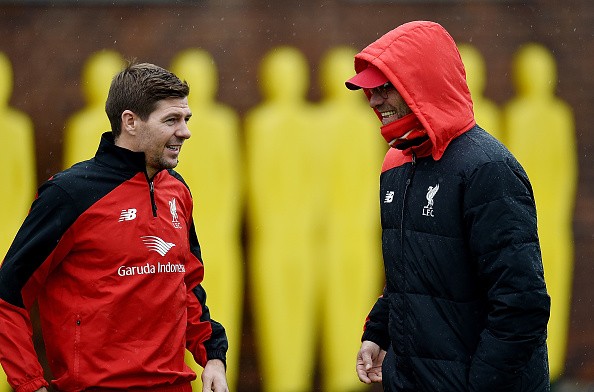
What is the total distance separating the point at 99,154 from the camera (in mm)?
3240

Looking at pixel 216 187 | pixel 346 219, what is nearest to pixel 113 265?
pixel 216 187

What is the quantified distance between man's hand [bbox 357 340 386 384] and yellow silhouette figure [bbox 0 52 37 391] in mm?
2667

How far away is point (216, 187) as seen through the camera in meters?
5.56

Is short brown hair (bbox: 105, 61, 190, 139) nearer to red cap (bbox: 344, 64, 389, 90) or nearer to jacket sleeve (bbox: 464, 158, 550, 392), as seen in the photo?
red cap (bbox: 344, 64, 389, 90)

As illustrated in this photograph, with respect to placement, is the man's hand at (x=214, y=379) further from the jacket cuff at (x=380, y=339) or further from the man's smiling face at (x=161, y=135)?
the man's smiling face at (x=161, y=135)

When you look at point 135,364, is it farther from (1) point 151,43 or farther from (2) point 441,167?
(1) point 151,43

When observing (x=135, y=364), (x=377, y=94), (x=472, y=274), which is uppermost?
(x=377, y=94)

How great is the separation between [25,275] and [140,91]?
0.67m

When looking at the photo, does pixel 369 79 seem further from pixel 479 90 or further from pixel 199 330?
pixel 479 90

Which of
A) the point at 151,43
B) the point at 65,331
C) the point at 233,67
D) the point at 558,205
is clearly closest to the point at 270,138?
the point at 233,67

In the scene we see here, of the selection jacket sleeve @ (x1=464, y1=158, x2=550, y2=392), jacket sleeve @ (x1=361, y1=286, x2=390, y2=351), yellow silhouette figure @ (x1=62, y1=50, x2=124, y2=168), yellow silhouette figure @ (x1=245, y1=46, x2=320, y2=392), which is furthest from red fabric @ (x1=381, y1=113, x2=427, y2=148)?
yellow silhouette figure @ (x1=62, y1=50, x2=124, y2=168)

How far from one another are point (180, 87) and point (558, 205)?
10.8 feet

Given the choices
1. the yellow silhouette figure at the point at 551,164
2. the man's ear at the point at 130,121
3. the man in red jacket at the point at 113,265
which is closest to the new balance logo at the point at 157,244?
the man in red jacket at the point at 113,265

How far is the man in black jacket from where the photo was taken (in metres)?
2.66
